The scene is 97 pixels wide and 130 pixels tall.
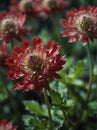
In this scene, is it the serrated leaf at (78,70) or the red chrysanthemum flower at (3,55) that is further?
the serrated leaf at (78,70)

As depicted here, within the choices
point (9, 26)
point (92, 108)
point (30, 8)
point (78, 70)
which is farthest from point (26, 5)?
point (92, 108)

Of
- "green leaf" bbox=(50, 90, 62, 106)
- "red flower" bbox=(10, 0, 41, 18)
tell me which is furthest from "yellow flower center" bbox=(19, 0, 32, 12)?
"green leaf" bbox=(50, 90, 62, 106)

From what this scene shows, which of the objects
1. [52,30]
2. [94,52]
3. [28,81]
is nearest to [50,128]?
[28,81]

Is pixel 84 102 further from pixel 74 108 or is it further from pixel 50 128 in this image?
pixel 50 128

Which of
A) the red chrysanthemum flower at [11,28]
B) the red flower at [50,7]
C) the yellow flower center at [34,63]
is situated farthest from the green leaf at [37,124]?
the red flower at [50,7]

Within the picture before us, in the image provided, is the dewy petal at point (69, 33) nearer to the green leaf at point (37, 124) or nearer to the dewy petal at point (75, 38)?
the dewy petal at point (75, 38)

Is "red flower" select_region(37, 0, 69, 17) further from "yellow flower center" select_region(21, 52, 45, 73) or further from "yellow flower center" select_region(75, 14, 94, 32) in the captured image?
"yellow flower center" select_region(21, 52, 45, 73)

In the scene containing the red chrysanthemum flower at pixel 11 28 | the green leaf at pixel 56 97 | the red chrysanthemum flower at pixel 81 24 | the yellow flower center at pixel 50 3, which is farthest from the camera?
the yellow flower center at pixel 50 3

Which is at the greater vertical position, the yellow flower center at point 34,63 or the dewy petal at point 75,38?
the dewy petal at point 75,38
